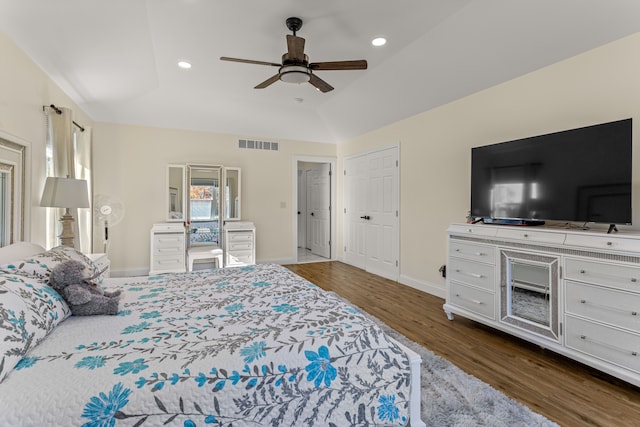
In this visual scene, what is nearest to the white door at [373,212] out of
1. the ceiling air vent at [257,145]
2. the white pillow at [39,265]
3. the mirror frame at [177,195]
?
the ceiling air vent at [257,145]

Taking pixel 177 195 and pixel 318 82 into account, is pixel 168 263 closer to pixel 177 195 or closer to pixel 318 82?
pixel 177 195

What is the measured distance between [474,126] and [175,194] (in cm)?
466

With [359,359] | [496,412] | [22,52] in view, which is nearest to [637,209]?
[496,412]

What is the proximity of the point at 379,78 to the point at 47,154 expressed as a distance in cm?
384

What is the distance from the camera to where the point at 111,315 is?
160 cm

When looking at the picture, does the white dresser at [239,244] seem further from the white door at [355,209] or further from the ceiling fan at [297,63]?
the ceiling fan at [297,63]

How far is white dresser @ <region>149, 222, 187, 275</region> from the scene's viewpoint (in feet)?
15.7

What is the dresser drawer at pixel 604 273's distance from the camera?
6.30ft

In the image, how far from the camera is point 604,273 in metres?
2.05

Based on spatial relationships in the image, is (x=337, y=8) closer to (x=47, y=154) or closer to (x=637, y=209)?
(x=637, y=209)

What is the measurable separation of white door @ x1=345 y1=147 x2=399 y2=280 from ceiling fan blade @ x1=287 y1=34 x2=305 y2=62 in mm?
2601

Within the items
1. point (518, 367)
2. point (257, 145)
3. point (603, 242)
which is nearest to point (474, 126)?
point (603, 242)

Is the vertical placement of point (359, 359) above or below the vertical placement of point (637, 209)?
below

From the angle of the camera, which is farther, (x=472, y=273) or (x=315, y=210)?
(x=315, y=210)
